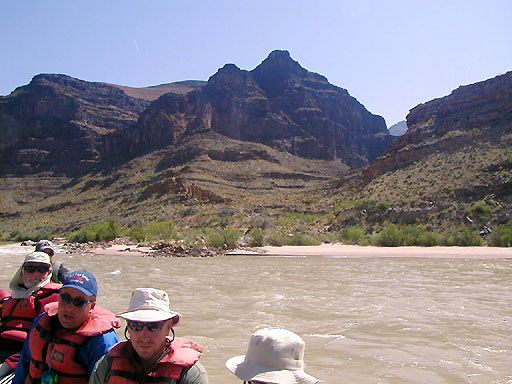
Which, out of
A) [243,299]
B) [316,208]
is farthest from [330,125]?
[243,299]

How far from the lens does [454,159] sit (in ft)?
132

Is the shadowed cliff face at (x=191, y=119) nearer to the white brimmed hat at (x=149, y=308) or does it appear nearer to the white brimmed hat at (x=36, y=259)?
the white brimmed hat at (x=36, y=259)

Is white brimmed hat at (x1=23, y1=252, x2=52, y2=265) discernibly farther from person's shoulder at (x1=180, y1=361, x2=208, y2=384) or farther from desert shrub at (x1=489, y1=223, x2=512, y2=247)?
desert shrub at (x1=489, y1=223, x2=512, y2=247)

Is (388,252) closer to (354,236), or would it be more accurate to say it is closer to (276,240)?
(354,236)

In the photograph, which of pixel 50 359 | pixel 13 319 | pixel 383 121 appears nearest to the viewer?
pixel 50 359

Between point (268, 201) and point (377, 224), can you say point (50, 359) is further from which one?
point (268, 201)

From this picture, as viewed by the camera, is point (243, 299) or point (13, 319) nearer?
point (13, 319)

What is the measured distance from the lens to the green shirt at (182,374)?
8.31 feet

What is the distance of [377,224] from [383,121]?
110353 millimetres

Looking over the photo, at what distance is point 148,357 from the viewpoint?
256 centimetres

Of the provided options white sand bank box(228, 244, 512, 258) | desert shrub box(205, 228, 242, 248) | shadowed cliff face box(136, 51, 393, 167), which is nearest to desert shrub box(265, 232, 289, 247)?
white sand bank box(228, 244, 512, 258)

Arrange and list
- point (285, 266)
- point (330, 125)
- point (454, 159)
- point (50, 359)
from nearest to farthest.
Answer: point (50, 359), point (285, 266), point (454, 159), point (330, 125)

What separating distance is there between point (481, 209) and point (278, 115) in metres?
83.6

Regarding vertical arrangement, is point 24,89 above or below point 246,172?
above
